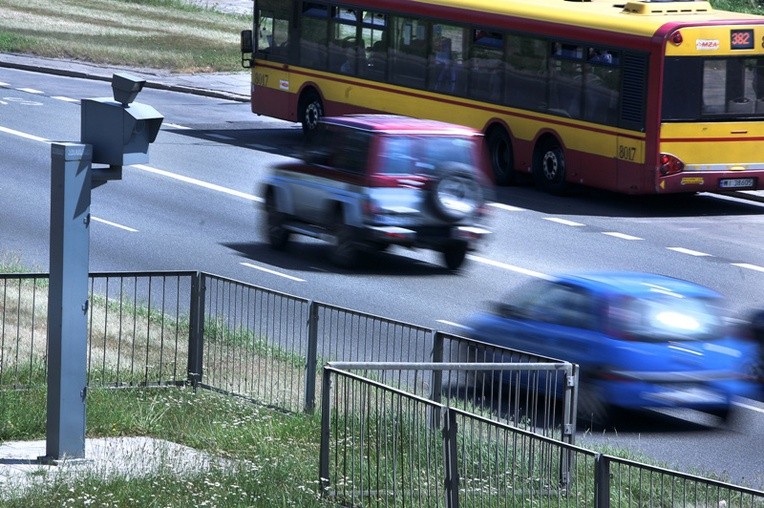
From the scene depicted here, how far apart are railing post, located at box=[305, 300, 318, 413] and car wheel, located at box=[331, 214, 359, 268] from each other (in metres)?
8.15

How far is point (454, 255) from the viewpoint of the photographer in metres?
21.6

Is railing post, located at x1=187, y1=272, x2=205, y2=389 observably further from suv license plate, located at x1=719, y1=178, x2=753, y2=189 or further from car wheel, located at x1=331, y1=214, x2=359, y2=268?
suv license plate, located at x1=719, y1=178, x2=753, y2=189

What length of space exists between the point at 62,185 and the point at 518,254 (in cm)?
1262

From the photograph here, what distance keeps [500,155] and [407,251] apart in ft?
21.2

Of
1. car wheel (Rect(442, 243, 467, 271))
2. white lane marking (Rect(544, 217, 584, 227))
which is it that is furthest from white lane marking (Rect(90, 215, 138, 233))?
white lane marking (Rect(544, 217, 584, 227))

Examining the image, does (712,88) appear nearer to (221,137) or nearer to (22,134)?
(221,137)

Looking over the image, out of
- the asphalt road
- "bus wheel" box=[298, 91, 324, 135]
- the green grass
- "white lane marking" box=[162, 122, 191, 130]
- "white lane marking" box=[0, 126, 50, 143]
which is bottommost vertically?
the asphalt road

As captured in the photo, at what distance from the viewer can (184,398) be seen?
13156 millimetres

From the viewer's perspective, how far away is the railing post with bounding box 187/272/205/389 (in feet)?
44.7

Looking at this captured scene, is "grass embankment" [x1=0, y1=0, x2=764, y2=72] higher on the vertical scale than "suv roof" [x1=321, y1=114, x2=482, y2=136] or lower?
lower

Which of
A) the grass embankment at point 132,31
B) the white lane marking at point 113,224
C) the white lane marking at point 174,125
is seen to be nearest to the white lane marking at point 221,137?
the white lane marking at point 174,125

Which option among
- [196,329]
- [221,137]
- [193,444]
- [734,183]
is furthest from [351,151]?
[221,137]

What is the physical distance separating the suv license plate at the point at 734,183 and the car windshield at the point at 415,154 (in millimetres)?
6793

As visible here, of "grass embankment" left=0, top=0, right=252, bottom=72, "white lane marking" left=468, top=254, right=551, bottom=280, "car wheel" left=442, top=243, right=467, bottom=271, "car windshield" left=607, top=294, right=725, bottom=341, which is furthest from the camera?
"grass embankment" left=0, top=0, right=252, bottom=72
